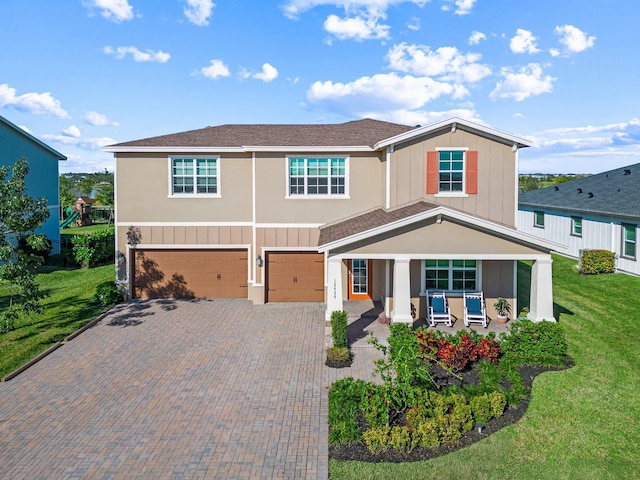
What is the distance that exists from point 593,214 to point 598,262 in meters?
3.02

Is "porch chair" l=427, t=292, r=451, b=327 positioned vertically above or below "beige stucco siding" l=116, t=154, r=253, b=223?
below

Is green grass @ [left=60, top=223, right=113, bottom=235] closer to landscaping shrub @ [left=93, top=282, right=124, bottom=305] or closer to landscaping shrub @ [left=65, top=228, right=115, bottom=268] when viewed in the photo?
landscaping shrub @ [left=65, top=228, right=115, bottom=268]

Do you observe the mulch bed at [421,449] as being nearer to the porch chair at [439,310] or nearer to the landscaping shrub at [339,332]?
the landscaping shrub at [339,332]

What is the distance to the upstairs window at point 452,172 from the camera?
52.3 feet

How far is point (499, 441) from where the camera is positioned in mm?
8367

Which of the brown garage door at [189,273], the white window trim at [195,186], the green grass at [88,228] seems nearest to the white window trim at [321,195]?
the white window trim at [195,186]

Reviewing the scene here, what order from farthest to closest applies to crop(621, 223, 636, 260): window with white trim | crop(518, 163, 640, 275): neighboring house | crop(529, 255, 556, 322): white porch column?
crop(518, 163, 640, 275): neighboring house → crop(621, 223, 636, 260): window with white trim → crop(529, 255, 556, 322): white porch column

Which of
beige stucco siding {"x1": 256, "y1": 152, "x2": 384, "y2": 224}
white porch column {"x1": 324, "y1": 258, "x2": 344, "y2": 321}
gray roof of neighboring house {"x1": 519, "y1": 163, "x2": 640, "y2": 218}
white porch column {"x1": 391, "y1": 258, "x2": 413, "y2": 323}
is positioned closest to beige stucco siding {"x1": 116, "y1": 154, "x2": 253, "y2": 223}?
beige stucco siding {"x1": 256, "y1": 152, "x2": 384, "y2": 224}

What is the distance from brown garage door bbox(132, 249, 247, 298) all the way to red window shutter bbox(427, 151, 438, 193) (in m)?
7.58

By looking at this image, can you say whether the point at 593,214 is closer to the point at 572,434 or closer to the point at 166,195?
the point at 572,434

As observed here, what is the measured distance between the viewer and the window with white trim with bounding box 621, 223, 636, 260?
20.3 meters

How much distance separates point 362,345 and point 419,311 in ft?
10.5

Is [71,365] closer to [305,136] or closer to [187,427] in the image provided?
[187,427]

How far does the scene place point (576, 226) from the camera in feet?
80.8
